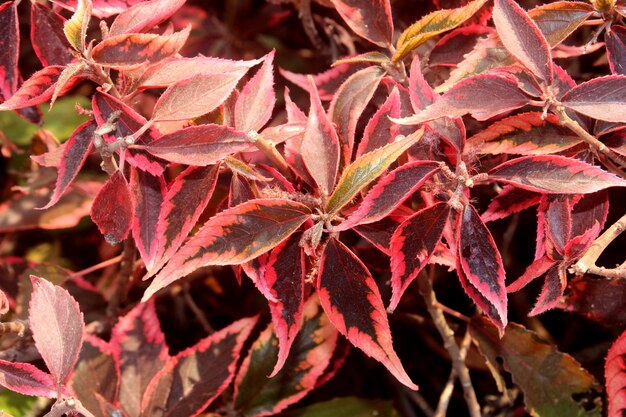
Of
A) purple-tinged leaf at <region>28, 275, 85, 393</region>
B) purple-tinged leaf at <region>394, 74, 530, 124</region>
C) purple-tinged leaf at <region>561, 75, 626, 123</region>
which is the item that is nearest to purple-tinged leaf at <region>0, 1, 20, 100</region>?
purple-tinged leaf at <region>28, 275, 85, 393</region>

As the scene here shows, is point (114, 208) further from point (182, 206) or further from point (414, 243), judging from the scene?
point (414, 243)

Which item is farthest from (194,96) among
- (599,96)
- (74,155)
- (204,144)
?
(599,96)

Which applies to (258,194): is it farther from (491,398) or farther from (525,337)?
(491,398)

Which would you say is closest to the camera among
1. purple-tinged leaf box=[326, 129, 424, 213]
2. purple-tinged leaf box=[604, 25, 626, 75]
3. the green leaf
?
purple-tinged leaf box=[326, 129, 424, 213]

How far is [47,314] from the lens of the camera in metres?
0.67

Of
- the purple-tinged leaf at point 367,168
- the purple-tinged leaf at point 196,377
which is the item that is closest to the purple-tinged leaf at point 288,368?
the purple-tinged leaf at point 196,377

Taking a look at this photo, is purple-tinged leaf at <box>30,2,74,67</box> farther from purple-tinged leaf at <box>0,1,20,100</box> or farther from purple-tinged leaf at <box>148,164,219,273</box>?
purple-tinged leaf at <box>148,164,219,273</box>

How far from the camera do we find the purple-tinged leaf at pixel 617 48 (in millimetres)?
687

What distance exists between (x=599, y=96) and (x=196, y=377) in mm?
554

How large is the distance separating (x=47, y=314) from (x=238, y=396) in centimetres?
32

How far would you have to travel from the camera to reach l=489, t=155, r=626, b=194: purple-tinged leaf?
0.59 m

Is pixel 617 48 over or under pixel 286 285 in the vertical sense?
over

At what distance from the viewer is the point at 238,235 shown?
61 centimetres

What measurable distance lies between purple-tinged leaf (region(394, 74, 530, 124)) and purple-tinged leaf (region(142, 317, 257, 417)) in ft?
1.32
